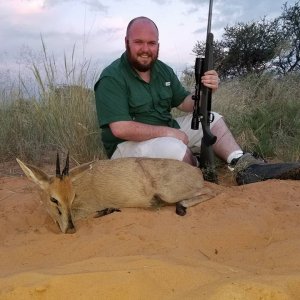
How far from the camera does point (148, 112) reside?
616cm

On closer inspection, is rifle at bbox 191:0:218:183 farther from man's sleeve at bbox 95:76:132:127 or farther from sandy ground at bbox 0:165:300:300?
man's sleeve at bbox 95:76:132:127

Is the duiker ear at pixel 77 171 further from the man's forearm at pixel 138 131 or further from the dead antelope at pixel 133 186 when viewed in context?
the man's forearm at pixel 138 131

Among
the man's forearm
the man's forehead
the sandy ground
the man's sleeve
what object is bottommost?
the sandy ground

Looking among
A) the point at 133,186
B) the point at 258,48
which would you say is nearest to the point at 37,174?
the point at 133,186

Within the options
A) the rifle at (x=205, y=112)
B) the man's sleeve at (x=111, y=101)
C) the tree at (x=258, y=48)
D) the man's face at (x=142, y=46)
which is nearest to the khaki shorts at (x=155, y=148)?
the rifle at (x=205, y=112)

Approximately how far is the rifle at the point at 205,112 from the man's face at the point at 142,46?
616 mm

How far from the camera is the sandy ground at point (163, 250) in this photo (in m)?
3.00

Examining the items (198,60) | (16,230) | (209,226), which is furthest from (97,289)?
(198,60)

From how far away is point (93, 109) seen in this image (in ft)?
24.7

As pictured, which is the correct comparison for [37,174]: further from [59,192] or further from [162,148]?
[162,148]

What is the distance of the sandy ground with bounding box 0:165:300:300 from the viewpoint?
300 centimetres

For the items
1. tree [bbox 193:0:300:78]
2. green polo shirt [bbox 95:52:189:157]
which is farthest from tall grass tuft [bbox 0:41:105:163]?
tree [bbox 193:0:300:78]

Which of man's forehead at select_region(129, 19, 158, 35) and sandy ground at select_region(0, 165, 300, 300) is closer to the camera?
sandy ground at select_region(0, 165, 300, 300)

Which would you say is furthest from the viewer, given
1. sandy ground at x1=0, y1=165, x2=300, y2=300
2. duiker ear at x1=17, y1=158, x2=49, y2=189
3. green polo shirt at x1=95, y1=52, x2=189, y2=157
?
green polo shirt at x1=95, y1=52, x2=189, y2=157
